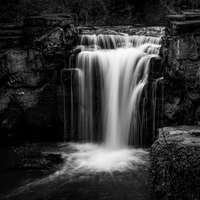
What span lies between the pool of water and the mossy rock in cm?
94

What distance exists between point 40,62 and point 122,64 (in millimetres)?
2318

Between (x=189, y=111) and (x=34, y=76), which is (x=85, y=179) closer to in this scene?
(x=189, y=111)

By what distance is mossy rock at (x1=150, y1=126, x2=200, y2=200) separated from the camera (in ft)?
11.8

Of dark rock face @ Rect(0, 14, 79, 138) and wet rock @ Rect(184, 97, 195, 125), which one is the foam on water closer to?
wet rock @ Rect(184, 97, 195, 125)

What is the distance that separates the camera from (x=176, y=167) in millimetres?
3729

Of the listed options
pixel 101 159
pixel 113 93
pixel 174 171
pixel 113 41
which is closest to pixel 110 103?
pixel 113 93

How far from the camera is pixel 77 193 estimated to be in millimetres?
4934

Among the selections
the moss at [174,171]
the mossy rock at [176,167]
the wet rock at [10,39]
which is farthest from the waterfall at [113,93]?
the moss at [174,171]

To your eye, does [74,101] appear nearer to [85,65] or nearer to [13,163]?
[85,65]

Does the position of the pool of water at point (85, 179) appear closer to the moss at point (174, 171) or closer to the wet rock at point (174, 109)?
the moss at point (174, 171)

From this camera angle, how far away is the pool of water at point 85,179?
193 inches

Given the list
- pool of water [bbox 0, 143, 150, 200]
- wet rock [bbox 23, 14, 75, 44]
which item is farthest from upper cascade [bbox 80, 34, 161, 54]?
pool of water [bbox 0, 143, 150, 200]

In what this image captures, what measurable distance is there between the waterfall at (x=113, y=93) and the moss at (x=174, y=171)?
3203 mm

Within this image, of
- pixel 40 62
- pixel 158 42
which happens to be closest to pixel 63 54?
pixel 40 62
